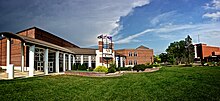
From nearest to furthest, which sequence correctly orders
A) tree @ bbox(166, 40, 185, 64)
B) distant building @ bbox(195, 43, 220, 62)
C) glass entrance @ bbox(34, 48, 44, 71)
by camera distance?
glass entrance @ bbox(34, 48, 44, 71), distant building @ bbox(195, 43, 220, 62), tree @ bbox(166, 40, 185, 64)

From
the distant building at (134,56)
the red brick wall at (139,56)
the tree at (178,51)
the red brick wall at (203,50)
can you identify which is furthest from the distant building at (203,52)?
the distant building at (134,56)

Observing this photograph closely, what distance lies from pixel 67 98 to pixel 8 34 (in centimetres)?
1339

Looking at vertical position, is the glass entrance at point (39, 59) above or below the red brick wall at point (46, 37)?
below

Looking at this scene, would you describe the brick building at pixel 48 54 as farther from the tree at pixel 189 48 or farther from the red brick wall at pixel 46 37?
the tree at pixel 189 48

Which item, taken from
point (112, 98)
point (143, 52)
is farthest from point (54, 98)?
point (143, 52)

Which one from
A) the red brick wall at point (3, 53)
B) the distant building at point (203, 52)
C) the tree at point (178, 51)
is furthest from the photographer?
the tree at point (178, 51)

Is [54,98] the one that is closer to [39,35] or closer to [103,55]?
[39,35]

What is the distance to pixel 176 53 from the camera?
7981 cm

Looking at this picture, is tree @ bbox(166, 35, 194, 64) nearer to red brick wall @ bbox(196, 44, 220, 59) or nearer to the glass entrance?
red brick wall @ bbox(196, 44, 220, 59)

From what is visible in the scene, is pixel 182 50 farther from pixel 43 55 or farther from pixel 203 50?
pixel 43 55

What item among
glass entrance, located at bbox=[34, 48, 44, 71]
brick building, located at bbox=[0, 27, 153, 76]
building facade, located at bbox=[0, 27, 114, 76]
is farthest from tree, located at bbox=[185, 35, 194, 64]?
glass entrance, located at bbox=[34, 48, 44, 71]

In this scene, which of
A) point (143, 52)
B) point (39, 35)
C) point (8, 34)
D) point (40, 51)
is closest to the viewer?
point (8, 34)

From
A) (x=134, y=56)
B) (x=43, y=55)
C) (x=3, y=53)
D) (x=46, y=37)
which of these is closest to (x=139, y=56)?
(x=134, y=56)

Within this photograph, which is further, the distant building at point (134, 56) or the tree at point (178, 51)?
the tree at point (178, 51)
